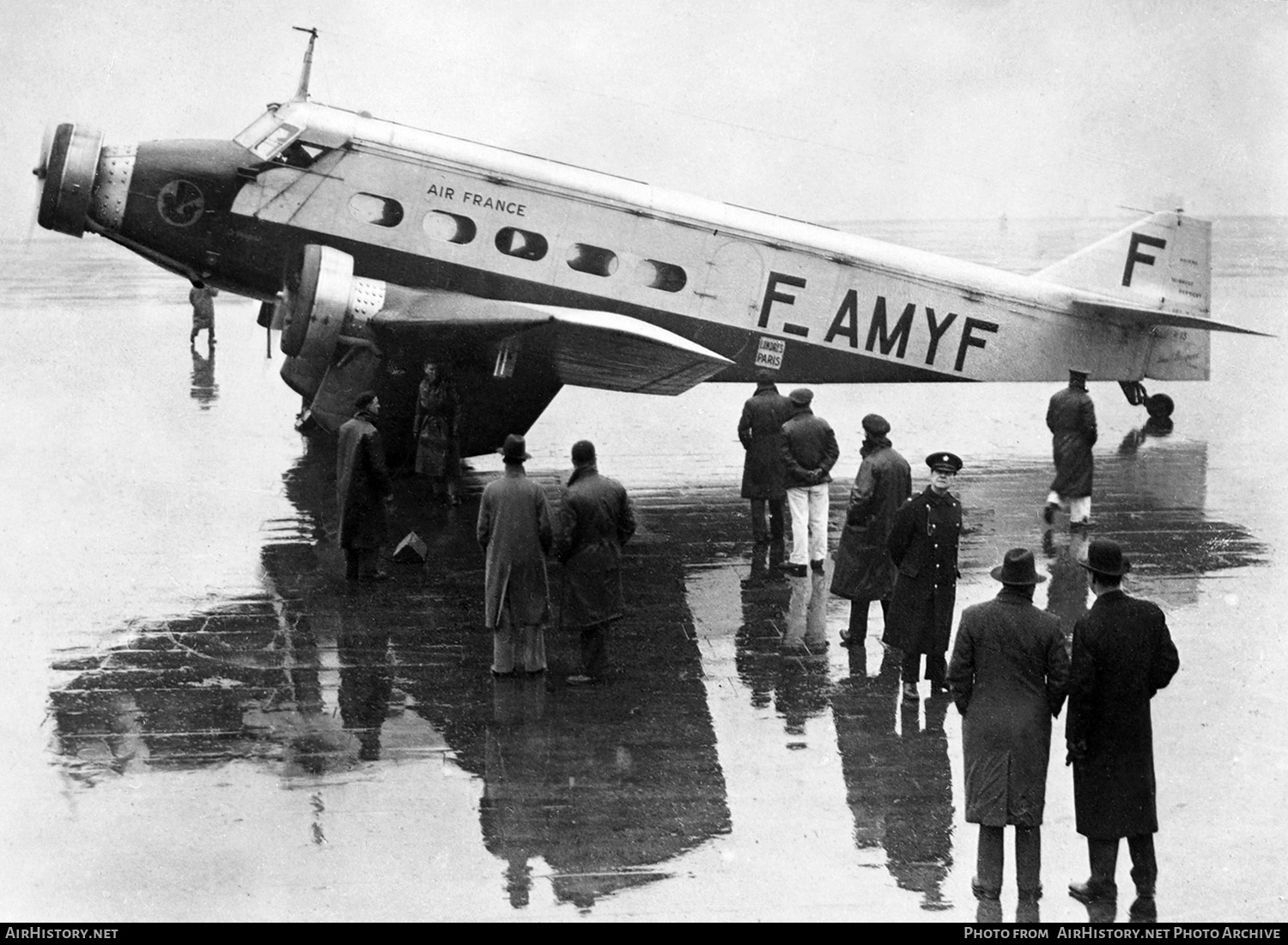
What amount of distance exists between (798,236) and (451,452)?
5.01 metres

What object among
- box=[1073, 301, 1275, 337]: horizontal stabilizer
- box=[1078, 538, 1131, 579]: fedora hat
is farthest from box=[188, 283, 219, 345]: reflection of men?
box=[1078, 538, 1131, 579]: fedora hat

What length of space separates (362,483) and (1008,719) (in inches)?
252

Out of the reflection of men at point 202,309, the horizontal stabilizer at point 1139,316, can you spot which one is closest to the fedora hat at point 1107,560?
the horizontal stabilizer at point 1139,316

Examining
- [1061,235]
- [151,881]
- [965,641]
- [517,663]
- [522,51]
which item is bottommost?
[151,881]

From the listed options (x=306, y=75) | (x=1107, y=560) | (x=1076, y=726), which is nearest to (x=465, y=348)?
(x=306, y=75)

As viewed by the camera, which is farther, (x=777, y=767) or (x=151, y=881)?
(x=777, y=767)

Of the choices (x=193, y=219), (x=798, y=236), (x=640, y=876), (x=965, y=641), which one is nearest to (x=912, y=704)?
(x=965, y=641)

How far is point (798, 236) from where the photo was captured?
51.6 feet

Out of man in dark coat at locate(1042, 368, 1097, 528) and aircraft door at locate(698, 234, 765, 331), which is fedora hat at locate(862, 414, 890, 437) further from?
aircraft door at locate(698, 234, 765, 331)

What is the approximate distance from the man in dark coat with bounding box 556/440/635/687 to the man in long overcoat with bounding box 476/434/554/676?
167mm

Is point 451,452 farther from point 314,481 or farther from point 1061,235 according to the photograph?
point 1061,235

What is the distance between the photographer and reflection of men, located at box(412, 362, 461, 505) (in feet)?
45.5
